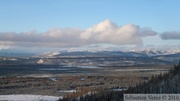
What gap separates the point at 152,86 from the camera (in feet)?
78.1

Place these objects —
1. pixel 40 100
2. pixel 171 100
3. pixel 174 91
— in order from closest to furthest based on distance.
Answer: pixel 171 100 < pixel 174 91 < pixel 40 100

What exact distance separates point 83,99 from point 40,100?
8596mm

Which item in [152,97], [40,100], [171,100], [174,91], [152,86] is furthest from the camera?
[40,100]

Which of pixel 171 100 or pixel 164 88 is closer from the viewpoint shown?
pixel 171 100

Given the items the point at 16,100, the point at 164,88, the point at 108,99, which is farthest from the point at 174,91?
the point at 16,100

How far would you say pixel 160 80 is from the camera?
82.1 feet

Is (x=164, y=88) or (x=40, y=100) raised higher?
(x=164, y=88)

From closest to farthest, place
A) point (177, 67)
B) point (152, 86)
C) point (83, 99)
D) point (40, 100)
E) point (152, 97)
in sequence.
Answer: point (152, 97)
point (152, 86)
point (177, 67)
point (83, 99)
point (40, 100)

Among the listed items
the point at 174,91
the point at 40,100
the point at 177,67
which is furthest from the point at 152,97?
the point at 40,100

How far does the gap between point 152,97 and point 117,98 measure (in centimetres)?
571

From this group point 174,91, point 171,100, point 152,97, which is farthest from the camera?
point 174,91

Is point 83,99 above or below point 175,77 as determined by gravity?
below

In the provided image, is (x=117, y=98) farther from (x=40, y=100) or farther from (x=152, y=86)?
(x=40, y=100)

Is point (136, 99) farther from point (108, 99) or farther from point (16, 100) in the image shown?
point (16, 100)
